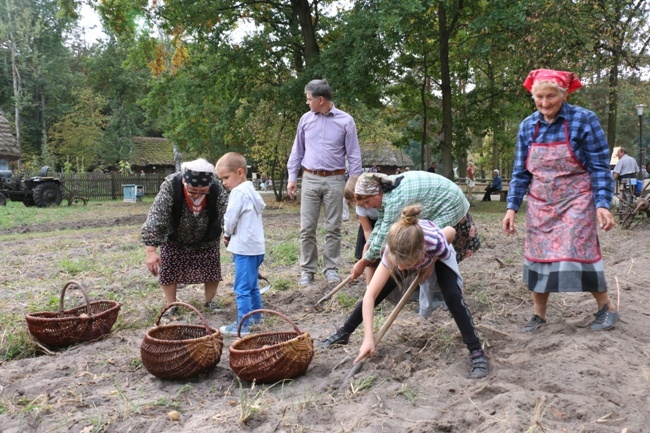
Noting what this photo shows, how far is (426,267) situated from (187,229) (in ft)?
8.01

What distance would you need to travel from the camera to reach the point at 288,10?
65.2 ft

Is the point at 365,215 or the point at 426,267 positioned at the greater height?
the point at 365,215

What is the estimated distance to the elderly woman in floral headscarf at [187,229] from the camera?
4703 mm

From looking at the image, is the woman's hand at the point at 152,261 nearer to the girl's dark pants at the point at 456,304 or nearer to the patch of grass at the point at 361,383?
the patch of grass at the point at 361,383

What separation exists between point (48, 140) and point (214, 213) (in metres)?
41.0

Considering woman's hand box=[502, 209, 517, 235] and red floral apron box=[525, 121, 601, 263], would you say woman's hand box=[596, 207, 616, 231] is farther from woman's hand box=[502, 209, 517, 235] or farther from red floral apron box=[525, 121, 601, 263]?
woman's hand box=[502, 209, 517, 235]

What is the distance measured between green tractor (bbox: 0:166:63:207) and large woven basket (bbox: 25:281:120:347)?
17.4 metres

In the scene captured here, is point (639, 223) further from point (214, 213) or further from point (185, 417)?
point (185, 417)

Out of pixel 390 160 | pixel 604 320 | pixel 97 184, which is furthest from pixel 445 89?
pixel 390 160

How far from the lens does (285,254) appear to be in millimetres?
8008

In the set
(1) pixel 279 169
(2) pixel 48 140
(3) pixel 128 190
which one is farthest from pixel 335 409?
(2) pixel 48 140

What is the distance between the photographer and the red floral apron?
383 cm

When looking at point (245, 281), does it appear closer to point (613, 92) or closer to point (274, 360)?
point (274, 360)

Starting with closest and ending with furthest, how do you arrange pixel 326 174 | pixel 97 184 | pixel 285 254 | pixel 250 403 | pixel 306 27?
pixel 250 403 → pixel 326 174 → pixel 285 254 → pixel 306 27 → pixel 97 184
